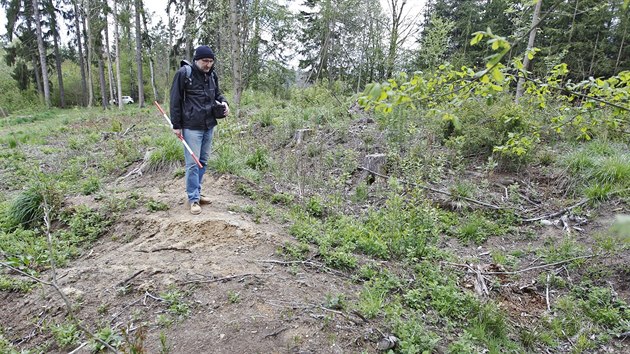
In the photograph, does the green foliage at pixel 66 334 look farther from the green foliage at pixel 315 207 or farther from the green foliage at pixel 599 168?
the green foliage at pixel 599 168

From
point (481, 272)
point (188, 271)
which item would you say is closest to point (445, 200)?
point (481, 272)

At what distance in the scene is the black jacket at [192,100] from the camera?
4.05 meters

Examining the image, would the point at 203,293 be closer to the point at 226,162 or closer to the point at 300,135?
the point at 226,162

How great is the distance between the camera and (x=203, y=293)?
2.86m

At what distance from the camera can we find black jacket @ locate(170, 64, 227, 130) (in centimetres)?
405

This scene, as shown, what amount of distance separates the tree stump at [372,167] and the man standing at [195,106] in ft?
9.76

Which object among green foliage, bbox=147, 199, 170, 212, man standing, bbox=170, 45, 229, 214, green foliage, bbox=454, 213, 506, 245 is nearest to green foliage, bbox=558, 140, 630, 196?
green foliage, bbox=454, 213, 506, 245

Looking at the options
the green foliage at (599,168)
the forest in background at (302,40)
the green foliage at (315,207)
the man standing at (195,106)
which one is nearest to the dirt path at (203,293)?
the man standing at (195,106)

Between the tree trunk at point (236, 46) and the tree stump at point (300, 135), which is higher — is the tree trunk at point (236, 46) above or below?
above

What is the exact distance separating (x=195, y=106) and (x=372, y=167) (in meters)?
3.44

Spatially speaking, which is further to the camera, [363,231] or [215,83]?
[215,83]

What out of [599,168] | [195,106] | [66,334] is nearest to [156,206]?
[195,106]

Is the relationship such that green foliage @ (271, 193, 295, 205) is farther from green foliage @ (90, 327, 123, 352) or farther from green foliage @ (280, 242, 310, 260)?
green foliage @ (90, 327, 123, 352)

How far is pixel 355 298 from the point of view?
3043mm
